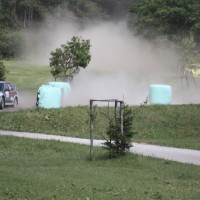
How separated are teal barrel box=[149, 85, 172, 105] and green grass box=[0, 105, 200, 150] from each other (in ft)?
11.7

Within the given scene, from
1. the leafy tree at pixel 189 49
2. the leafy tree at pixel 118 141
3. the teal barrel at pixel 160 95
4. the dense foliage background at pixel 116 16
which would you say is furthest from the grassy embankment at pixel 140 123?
the leafy tree at pixel 189 49

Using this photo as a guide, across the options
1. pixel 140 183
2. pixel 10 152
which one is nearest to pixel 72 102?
pixel 10 152

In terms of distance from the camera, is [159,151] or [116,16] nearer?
[159,151]

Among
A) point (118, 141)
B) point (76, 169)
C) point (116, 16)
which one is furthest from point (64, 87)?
point (116, 16)

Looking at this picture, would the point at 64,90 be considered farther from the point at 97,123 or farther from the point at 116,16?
the point at 116,16

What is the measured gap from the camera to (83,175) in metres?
14.2

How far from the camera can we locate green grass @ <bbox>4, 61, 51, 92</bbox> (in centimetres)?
5900

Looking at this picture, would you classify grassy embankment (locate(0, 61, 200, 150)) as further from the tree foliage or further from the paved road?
the tree foliage

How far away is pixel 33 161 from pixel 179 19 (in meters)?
60.4

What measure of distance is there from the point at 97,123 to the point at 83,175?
1288 cm

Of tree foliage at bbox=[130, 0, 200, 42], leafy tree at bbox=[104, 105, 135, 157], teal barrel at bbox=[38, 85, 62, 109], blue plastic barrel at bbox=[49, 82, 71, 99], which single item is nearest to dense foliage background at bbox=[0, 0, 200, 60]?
tree foliage at bbox=[130, 0, 200, 42]

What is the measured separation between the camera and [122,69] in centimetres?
7169

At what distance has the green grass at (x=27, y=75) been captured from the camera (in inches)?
2323

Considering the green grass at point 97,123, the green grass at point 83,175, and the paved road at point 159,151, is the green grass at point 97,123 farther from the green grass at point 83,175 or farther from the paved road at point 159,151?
the green grass at point 83,175
